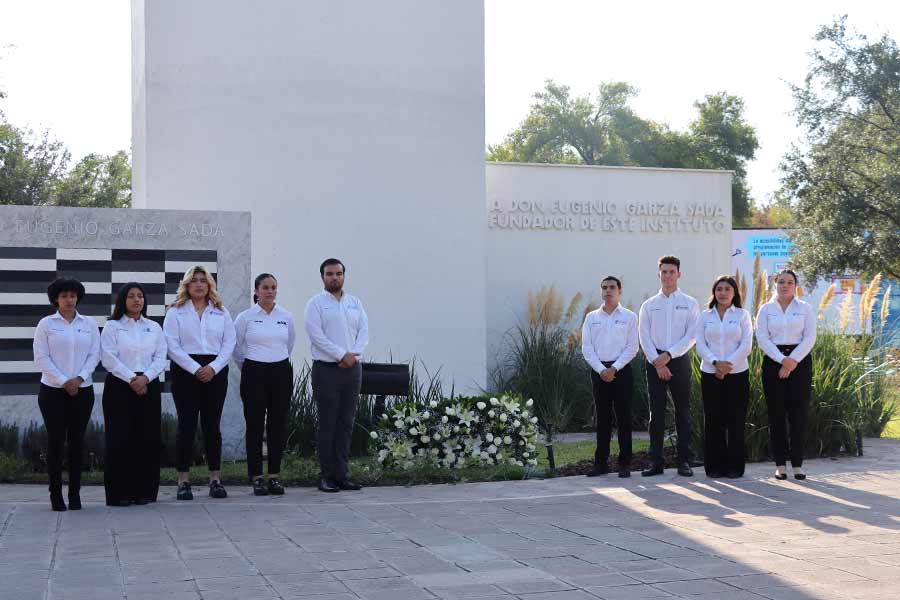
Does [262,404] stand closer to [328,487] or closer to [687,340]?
[328,487]

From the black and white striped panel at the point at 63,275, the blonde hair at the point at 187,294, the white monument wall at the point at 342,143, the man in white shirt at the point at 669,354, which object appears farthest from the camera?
the white monument wall at the point at 342,143

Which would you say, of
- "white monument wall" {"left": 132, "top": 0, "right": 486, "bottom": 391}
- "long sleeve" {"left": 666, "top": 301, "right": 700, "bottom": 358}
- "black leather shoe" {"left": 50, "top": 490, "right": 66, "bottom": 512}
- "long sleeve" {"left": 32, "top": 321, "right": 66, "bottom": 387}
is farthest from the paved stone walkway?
"white monument wall" {"left": 132, "top": 0, "right": 486, "bottom": 391}

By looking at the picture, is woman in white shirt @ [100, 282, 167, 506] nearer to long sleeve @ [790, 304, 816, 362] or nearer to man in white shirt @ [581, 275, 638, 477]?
man in white shirt @ [581, 275, 638, 477]

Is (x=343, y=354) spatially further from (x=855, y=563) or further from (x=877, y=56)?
(x=877, y=56)

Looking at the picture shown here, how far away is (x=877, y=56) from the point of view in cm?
2119

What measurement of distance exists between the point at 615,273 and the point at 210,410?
9.28 metres

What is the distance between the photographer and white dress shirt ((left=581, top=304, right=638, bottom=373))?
8648mm

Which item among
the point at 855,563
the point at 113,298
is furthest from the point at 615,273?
the point at 855,563

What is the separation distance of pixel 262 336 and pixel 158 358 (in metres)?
0.81

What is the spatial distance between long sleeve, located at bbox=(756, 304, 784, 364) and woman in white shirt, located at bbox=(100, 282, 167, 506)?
458 cm

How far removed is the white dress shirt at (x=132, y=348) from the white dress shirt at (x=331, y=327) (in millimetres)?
1112

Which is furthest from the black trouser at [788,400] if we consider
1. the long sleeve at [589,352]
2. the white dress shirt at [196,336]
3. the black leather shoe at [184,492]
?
the black leather shoe at [184,492]

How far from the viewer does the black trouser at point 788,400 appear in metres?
8.42

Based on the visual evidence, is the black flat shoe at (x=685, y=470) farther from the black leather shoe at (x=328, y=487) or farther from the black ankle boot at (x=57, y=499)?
the black ankle boot at (x=57, y=499)
